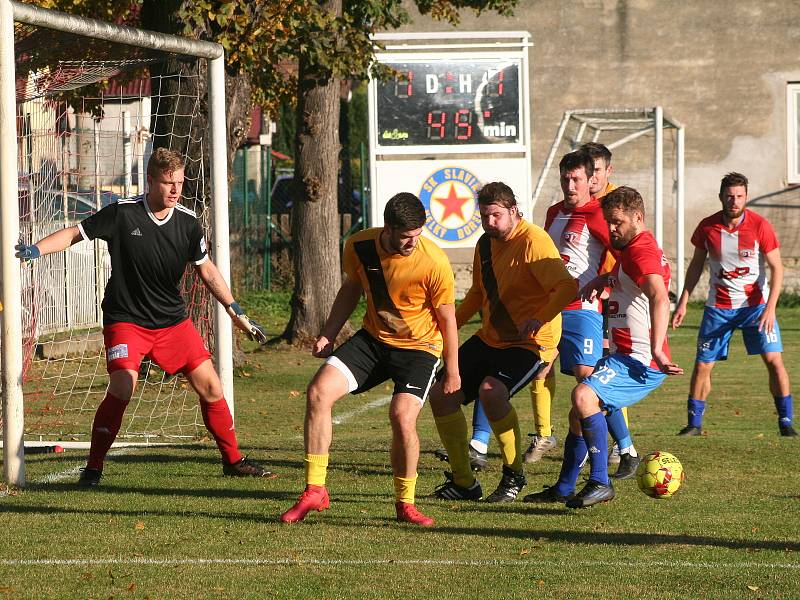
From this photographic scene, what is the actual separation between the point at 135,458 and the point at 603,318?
349cm

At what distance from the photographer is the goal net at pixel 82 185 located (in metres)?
10.8

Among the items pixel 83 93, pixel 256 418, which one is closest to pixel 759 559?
pixel 256 418

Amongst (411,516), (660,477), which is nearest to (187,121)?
(411,516)

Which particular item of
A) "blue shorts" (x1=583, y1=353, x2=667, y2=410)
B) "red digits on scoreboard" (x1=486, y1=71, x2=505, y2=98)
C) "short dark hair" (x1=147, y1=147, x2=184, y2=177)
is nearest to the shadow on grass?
"blue shorts" (x1=583, y1=353, x2=667, y2=410)

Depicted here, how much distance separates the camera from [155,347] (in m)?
8.42

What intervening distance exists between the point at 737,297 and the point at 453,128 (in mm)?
12379

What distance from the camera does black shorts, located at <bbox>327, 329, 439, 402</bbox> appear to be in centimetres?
728

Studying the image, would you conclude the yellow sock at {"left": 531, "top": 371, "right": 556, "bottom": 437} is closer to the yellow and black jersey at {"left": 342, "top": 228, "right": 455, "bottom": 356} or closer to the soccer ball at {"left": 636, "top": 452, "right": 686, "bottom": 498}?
the soccer ball at {"left": 636, "top": 452, "right": 686, "bottom": 498}

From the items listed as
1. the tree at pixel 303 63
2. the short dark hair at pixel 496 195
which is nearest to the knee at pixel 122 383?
the short dark hair at pixel 496 195

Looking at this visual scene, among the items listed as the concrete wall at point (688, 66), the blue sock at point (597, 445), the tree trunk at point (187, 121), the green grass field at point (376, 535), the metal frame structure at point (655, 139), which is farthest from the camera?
the concrete wall at point (688, 66)

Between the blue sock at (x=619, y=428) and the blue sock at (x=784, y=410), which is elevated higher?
the blue sock at (x=619, y=428)

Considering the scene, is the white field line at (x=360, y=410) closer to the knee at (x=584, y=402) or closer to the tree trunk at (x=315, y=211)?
the knee at (x=584, y=402)

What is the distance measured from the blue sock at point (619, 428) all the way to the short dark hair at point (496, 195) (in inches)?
69.5

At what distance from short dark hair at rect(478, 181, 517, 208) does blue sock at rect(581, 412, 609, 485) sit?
4.34 feet
